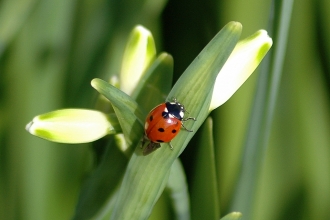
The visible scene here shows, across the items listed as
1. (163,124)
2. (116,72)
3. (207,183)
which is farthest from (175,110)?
(116,72)

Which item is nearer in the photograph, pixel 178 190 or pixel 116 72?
pixel 178 190

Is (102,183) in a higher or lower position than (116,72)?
lower

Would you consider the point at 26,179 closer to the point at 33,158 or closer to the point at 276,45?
the point at 33,158

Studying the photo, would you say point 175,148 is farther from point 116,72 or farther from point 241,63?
point 116,72

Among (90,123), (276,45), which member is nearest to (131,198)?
(90,123)

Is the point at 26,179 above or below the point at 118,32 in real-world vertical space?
below

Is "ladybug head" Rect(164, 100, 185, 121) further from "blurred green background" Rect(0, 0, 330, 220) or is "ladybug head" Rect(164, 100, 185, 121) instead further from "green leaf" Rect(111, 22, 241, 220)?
"blurred green background" Rect(0, 0, 330, 220)
